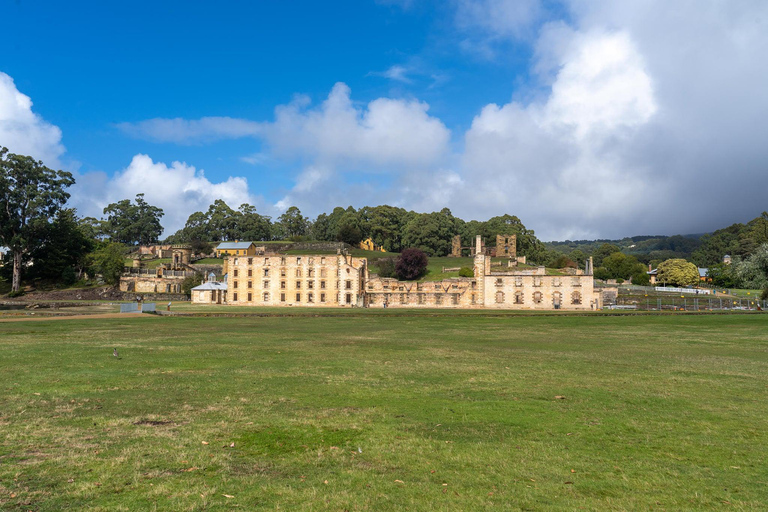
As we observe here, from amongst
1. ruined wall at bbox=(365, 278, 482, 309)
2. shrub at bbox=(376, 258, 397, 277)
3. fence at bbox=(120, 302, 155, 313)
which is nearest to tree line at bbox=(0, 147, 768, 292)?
shrub at bbox=(376, 258, 397, 277)

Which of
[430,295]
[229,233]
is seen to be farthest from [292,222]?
[430,295]

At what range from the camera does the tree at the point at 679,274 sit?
4323 inches

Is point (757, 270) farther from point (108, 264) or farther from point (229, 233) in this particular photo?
point (229, 233)

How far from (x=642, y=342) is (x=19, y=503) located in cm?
2460

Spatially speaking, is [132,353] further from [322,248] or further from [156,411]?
[322,248]

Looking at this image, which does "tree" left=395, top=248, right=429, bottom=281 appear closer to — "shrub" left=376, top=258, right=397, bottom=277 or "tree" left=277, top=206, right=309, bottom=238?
"shrub" left=376, top=258, right=397, bottom=277

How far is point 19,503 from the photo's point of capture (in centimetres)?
551

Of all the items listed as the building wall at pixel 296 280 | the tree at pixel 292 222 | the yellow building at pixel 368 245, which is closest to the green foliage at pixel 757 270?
the building wall at pixel 296 280

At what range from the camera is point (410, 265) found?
10131 centimetres

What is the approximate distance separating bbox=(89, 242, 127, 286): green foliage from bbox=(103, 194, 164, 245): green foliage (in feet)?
211

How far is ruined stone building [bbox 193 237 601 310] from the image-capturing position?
6912 cm

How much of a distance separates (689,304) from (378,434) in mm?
73681

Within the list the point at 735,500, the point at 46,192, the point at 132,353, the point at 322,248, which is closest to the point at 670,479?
the point at 735,500

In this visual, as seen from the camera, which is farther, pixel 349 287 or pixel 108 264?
pixel 108 264
